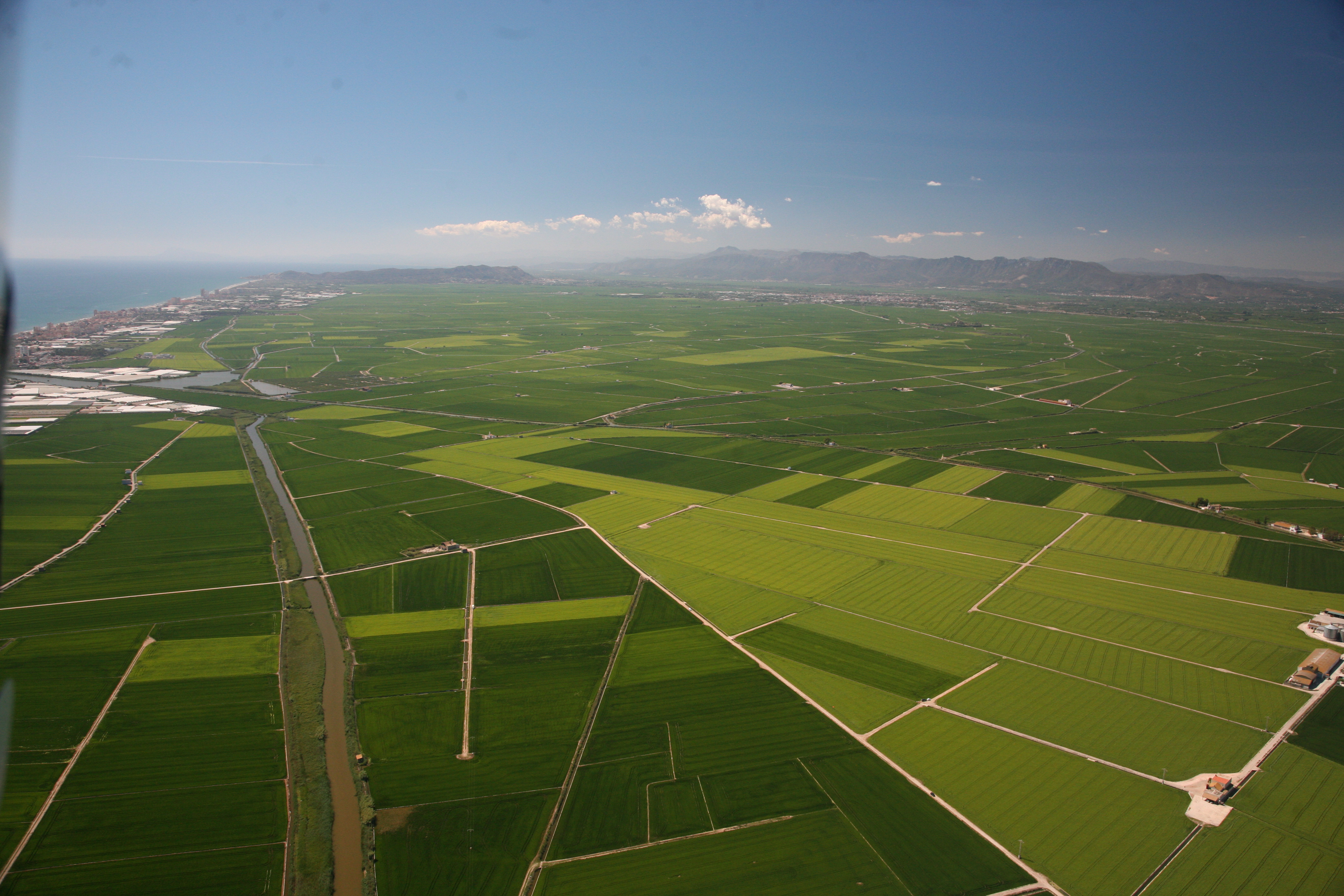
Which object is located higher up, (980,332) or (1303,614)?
(980,332)

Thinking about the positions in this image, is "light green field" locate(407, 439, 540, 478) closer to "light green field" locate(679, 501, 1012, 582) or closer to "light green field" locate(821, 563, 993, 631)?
"light green field" locate(679, 501, 1012, 582)

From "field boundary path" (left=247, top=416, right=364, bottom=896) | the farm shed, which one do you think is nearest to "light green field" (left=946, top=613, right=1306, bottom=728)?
the farm shed

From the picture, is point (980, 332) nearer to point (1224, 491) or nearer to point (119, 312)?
point (1224, 491)

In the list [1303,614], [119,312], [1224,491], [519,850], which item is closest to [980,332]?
[1224,491]

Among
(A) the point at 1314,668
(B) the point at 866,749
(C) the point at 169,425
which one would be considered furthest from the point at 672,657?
(C) the point at 169,425

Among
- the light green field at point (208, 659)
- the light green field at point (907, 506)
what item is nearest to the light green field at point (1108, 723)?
the light green field at point (907, 506)
